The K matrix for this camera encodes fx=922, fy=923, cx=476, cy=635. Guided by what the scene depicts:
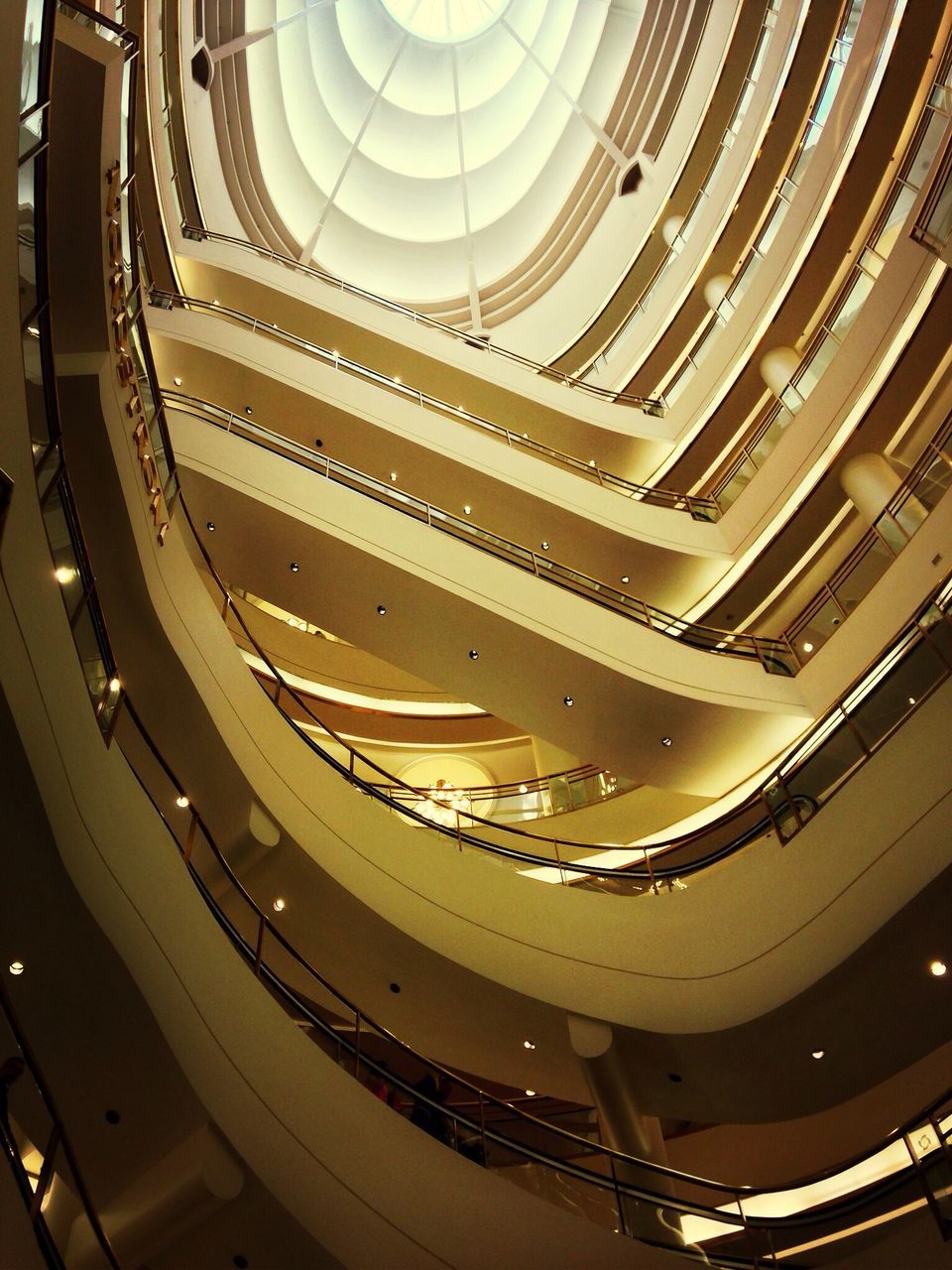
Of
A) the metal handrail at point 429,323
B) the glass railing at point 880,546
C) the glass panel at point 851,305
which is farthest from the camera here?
the metal handrail at point 429,323

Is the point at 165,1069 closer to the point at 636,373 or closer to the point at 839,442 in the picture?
the point at 839,442

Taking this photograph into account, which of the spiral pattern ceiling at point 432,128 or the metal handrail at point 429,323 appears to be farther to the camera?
the spiral pattern ceiling at point 432,128

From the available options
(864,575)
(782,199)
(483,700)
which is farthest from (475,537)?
(782,199)

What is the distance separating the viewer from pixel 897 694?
6.27 meters

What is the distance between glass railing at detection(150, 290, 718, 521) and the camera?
1187cm

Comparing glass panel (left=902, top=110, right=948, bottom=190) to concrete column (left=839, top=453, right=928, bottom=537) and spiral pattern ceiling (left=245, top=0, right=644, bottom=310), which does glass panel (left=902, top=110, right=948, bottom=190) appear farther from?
spiral pattern ceiling (left=245, top=0, right=644, bottom=310)

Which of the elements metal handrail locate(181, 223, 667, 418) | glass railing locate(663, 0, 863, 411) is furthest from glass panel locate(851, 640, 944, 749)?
metal handrail locate(181, 223, 667, 418)

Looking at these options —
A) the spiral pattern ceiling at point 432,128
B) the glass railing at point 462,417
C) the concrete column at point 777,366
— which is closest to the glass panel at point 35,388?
the glass railing at point 462,417

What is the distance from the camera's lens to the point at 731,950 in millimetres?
6438

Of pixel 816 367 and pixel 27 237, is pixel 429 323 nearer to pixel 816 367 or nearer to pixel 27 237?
pixel 816 367

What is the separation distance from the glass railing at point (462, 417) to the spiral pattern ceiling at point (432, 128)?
8182mm

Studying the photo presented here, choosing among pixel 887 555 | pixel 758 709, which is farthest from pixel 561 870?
pixel 887 555

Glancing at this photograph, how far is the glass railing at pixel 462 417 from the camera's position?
1187cm

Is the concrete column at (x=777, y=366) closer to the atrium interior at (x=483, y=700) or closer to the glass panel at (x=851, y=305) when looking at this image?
the atrium interior at (x=483, y=700)
